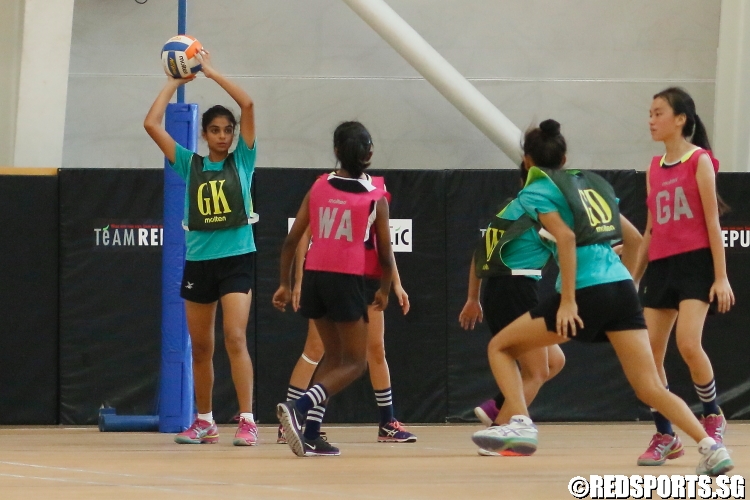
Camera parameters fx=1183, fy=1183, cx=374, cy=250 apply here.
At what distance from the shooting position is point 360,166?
6098mm

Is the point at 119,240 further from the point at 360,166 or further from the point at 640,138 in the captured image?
the point at 640,138

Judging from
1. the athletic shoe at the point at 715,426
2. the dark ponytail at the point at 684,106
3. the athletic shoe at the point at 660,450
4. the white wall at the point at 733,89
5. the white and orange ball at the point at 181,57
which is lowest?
the athletic shoe at the point at 660,450

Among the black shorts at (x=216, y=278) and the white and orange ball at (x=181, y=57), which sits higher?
the white and orange ball at (x=181, y=57)

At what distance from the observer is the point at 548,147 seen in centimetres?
544

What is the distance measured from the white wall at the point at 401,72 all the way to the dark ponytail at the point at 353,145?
201 inches

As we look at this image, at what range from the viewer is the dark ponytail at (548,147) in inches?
215

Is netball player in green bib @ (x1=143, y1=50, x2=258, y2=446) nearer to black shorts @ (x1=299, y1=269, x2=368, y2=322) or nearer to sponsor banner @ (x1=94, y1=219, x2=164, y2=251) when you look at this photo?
black shorts @ (x1=299, y1=269, x2=368, y2=322)

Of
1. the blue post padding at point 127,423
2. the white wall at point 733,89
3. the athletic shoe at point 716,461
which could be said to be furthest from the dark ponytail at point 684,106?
the white wall at point 733,89

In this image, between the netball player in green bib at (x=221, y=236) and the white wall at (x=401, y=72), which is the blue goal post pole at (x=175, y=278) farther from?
the white wall at (x=401, y=72)

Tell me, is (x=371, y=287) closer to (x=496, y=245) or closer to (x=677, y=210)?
(x=496, y=245)

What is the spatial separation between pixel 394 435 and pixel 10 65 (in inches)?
195

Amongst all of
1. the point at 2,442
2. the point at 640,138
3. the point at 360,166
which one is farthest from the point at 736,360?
the point at 2,442

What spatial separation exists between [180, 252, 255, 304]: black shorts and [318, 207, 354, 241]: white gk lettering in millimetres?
654

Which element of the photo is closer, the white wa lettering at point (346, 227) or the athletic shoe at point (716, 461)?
the athletic shoe at point (716, 461)
